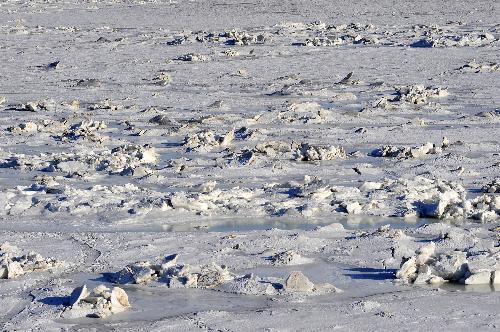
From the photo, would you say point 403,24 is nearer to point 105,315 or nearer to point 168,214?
point 168,214

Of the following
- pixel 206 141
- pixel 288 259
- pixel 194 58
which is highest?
pixel 288 259

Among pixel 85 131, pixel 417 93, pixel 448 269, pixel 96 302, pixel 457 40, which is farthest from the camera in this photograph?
pixel 457 40

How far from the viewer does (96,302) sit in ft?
17.7

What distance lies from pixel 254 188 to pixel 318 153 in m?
1.18

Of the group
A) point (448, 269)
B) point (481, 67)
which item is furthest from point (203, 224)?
point (481, 67)

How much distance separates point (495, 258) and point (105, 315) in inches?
91.2

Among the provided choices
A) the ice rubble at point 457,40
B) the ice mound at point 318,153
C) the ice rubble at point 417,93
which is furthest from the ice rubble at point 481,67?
the ice mound at point 318,153

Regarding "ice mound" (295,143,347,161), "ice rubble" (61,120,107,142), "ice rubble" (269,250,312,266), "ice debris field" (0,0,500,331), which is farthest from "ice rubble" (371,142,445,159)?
Answer: "ice rubble" (269,250,312,266)

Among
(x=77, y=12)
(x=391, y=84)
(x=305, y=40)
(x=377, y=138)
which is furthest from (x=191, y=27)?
(x=377, y=138)

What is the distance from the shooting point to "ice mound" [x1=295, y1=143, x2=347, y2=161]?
8984 millimetres

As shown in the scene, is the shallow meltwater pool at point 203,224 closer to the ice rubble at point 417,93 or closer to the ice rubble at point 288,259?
the ice rubble at point 288,259

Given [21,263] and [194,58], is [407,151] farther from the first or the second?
[194,58]

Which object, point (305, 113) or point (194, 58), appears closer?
point (305, 113)

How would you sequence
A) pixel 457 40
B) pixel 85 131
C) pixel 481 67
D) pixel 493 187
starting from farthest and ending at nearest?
pixel 457 40 < pixel 481 67 < pixel 85 131 < pixel 493 187
